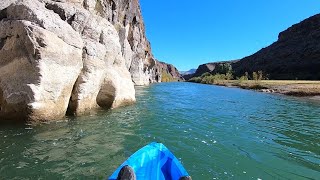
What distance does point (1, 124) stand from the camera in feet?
43.4

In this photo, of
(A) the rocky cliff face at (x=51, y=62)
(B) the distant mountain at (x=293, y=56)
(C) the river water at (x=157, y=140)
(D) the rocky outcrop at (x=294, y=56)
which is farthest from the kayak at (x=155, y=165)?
(B) the distant mountain at (x=293, y=56)

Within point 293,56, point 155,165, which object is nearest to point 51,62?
point 155,165

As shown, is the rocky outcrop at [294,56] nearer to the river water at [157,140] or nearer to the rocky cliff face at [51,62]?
the river water at [157,140]

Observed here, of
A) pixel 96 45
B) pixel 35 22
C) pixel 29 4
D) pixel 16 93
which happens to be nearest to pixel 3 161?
pixel 16 93

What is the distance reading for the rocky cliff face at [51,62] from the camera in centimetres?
1312

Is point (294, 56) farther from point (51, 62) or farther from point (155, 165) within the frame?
point (155, 165)

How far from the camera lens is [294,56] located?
14425cm

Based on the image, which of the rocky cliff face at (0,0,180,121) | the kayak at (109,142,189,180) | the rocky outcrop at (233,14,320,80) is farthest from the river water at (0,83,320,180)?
the rocky outcrop at (233,14,320,80)

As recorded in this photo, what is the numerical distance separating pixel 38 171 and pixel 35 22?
882cm

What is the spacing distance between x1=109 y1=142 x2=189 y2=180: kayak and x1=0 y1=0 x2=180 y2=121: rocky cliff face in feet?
25.3

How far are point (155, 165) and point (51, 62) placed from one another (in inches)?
351

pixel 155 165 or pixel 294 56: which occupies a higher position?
pixel 294 56

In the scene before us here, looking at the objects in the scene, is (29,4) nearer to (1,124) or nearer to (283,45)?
(1,124)

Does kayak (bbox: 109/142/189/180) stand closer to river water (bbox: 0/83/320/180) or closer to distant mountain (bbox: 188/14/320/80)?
river water (bbox: 0/83/320/180)
